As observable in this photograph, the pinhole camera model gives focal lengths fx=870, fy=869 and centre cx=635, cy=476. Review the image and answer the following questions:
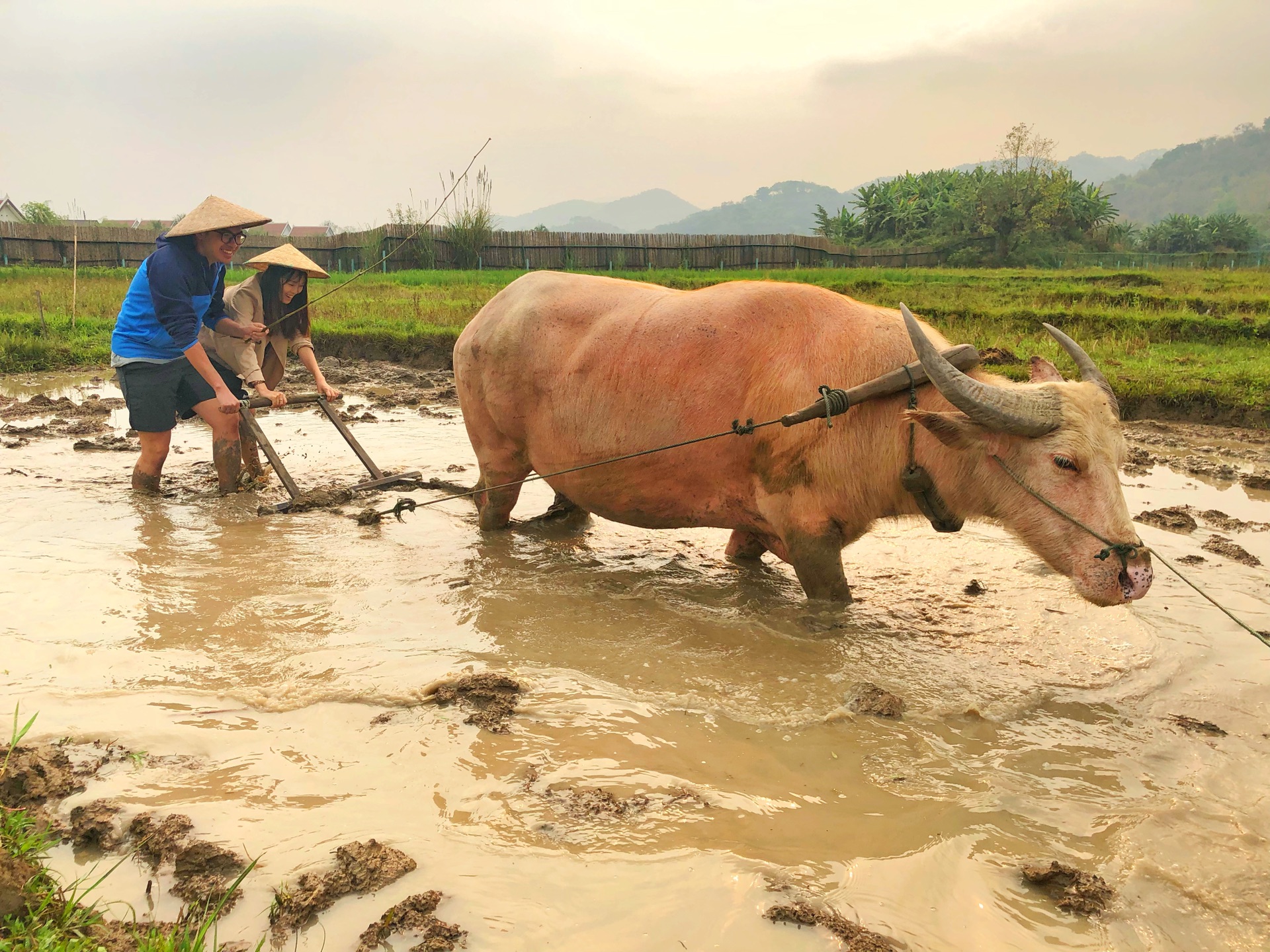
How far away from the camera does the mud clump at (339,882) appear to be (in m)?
1.91

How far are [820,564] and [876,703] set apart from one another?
0.69m

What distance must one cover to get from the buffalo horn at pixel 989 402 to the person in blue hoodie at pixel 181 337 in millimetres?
3869

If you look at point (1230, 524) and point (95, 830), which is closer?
point (95, 830)

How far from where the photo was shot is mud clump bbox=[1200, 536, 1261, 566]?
4.41m

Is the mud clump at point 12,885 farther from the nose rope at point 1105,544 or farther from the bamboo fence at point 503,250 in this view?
the bamboo fence at point 503,250

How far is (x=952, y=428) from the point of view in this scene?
3.08 m

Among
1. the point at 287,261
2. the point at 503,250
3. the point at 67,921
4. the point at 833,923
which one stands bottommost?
the point at 833,923

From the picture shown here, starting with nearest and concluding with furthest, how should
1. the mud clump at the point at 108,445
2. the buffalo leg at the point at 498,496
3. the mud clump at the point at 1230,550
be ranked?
1. the mud clump at the point at 1230,550
2. the buffalo leg at the point at 498,496
3. the mud clump at the point at 108,445

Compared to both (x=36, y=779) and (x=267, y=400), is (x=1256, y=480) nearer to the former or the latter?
(x=267, y=400)

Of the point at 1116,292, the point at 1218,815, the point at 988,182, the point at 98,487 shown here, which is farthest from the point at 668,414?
the point at 988,182

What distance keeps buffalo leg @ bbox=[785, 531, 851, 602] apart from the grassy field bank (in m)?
5.32

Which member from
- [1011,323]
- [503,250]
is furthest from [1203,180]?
[1011,323]

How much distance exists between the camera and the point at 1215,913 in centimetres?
204

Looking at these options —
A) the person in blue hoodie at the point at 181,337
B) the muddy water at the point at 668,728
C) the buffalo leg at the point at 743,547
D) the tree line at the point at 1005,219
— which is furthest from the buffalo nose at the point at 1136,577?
the tree line at the point at 1005,219
